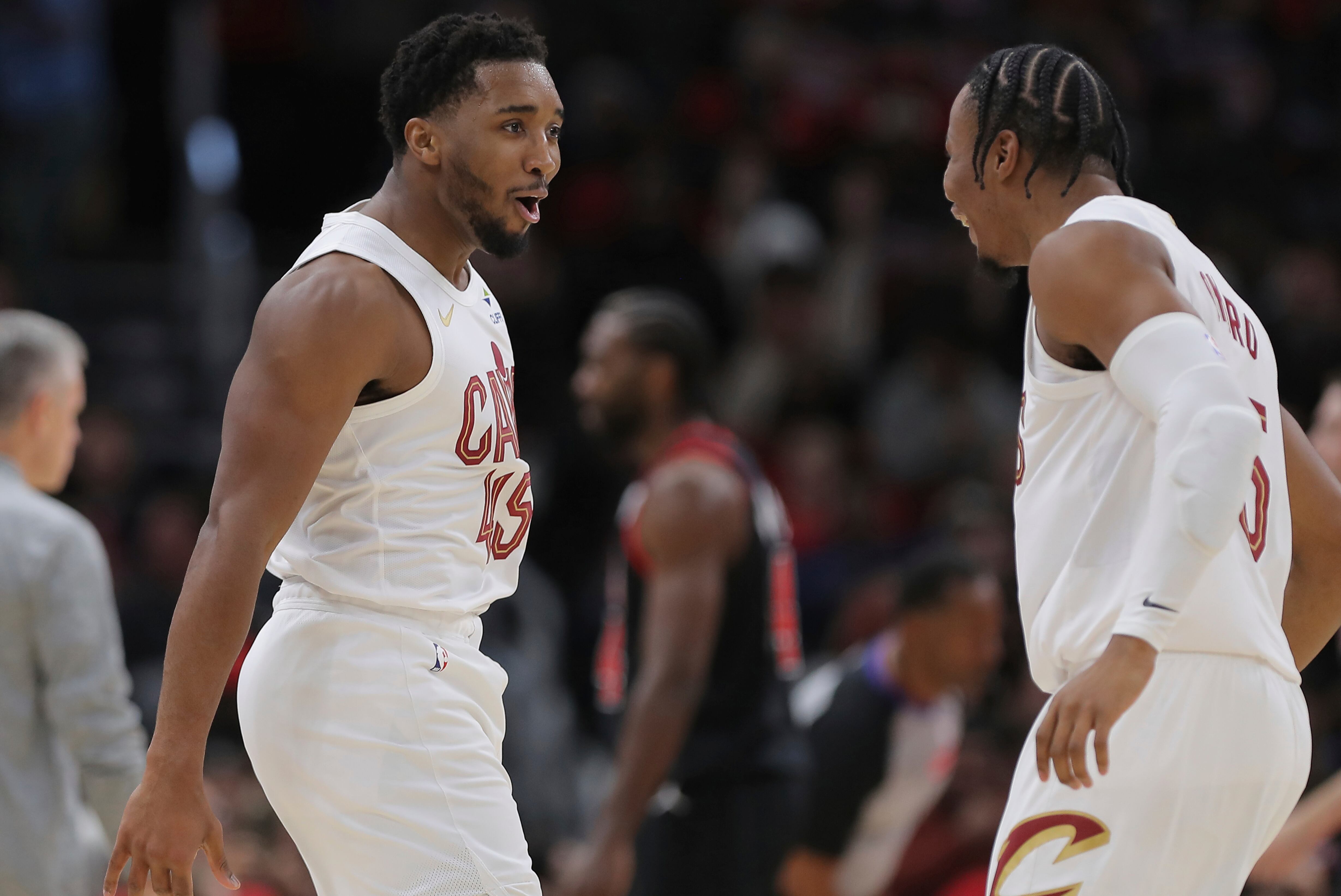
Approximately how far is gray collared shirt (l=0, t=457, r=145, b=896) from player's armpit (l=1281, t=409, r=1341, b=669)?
2975 millimetres

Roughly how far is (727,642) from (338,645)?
103 inches

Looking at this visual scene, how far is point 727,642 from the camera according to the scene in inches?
225

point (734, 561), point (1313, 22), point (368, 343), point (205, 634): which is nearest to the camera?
point (205, 634)

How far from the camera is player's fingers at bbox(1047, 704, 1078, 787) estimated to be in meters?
2.88

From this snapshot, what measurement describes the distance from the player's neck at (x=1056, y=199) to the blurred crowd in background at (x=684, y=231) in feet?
16.5

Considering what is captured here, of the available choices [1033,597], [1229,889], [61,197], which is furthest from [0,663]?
[61,197]

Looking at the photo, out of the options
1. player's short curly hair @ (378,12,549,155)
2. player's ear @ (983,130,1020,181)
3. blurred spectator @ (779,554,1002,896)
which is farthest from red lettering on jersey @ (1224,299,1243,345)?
blurred spectator @ (779,554,1002,896)

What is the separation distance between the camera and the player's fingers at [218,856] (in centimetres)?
302

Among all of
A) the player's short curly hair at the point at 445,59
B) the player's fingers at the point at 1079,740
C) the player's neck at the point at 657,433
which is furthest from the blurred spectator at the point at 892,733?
the player's short curly hair at the point at 445,59

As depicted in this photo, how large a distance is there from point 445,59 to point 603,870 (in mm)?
2751

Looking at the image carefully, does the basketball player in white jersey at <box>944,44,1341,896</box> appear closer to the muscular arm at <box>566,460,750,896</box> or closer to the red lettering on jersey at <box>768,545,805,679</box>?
the muscular arm at <box>566,460,750,896</box>

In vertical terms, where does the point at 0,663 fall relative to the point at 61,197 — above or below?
below

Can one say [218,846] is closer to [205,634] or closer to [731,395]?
[205,634]

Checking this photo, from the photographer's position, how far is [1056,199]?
339 centimetres
